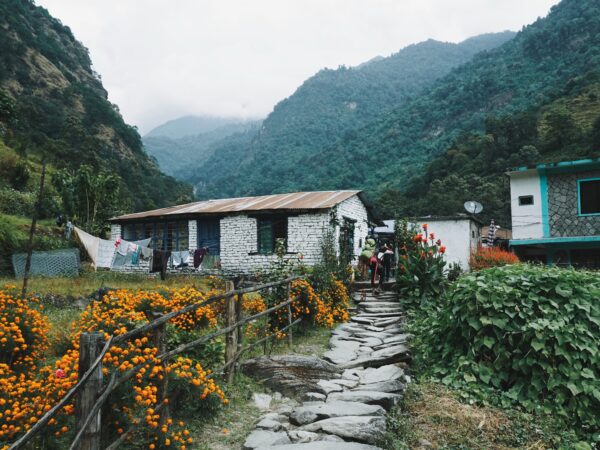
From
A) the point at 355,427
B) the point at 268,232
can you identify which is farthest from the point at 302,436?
the point at 268,232

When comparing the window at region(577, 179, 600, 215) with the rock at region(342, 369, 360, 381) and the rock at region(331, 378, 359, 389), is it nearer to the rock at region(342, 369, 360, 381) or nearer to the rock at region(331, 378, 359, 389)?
the rock at region(342, 369, 360, 381)

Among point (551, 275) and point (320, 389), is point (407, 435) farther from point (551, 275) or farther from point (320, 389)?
point (551, 275)

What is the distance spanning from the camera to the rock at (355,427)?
4.00 m

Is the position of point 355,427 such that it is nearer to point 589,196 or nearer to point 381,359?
point 381,359

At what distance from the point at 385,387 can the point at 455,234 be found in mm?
16321

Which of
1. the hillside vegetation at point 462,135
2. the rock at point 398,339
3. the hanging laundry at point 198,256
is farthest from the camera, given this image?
the hillside vegetation at point 462,135

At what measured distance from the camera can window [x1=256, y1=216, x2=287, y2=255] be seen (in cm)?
1858

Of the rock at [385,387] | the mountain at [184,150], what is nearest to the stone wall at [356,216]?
the rock at [385,387]

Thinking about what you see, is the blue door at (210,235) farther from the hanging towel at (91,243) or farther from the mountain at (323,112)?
the mountain at (323,112)

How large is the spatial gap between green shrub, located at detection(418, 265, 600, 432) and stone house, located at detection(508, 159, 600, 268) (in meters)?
13.9

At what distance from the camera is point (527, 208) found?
19.0 meters

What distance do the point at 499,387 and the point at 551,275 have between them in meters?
1.64

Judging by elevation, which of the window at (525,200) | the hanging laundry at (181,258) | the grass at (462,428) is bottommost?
the grass at (462,428)

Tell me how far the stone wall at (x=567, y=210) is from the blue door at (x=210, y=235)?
46.3ft
